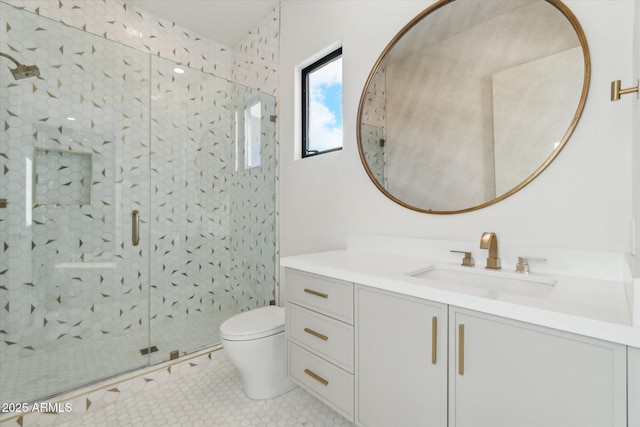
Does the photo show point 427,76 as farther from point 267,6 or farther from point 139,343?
point 139,343

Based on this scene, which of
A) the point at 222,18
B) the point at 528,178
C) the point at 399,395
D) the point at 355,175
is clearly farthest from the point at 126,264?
the point at 528,178

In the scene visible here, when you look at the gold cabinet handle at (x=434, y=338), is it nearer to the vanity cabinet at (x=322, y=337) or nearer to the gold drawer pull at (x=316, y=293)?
the vanity cabinet at (x=322, y=337)

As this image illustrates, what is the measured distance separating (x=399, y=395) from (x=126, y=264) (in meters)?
1.91

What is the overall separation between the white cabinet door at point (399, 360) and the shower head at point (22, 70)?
219cm

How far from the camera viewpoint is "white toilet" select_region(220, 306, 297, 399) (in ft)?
5.33

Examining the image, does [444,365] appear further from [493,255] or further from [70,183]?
[70,183]

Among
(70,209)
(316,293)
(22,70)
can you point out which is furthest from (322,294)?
(22,70)

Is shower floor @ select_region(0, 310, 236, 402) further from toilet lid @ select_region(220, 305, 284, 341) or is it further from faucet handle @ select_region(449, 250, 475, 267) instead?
faucet handle @ select_region(449, 250, 475, 267)

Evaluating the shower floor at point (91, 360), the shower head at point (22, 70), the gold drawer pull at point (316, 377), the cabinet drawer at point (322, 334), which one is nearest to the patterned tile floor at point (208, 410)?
the shower floor at point (91, 360)

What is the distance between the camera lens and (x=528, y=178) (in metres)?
1.17

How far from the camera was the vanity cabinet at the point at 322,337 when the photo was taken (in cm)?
120

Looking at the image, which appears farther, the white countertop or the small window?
the small window

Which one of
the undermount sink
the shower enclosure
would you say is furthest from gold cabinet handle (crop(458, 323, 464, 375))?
the shower enclosure

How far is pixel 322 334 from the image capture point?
1.30 meters
